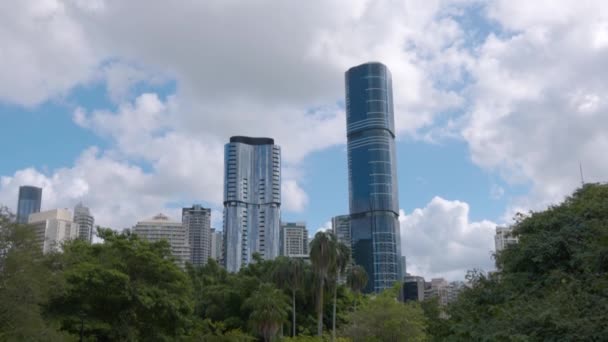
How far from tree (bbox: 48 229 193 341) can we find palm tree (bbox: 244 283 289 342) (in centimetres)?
1236

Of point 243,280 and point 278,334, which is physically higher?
point 243,280

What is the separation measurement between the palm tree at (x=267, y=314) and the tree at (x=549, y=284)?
26.2m

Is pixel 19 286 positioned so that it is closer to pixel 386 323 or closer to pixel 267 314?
pixel 267 314

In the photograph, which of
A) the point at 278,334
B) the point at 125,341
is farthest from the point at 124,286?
the point at 278,334

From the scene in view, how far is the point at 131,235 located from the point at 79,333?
6508mm

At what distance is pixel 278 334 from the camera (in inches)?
2094

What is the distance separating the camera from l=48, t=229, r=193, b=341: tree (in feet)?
102

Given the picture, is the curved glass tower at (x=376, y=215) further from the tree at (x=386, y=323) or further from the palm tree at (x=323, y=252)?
the tree at (x=386, y=323)

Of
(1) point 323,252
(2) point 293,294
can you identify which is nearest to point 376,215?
(2) point 293,294

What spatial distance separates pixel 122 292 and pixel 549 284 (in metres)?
21.6

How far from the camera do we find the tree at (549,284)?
16297 millimetres

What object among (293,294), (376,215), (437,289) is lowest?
(293,294)

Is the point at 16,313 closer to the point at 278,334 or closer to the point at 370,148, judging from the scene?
the point at 278,334

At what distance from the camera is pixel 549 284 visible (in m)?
19.0
